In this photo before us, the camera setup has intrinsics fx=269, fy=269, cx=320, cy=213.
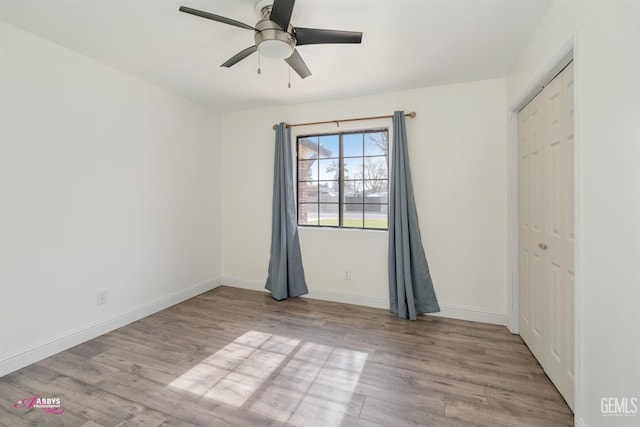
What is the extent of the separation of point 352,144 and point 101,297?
3137 millimetres

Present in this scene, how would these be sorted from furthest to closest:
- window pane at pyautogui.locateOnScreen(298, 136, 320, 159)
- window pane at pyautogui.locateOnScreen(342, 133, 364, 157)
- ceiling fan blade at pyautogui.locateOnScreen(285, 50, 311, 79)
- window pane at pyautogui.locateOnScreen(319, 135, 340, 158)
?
1. window pane at pyautogui.locateOnScreen(298, 136, 320, 159)
2. window pane at pyautogui.locateOnScreen(319, 135, 340, 158)
3. window pane at pyautogui.locateOnScreen(342, 133, 364, 157)
4. ceiling fan blade at pyautogui.locateOnScreen(285, 50, 311, 79)

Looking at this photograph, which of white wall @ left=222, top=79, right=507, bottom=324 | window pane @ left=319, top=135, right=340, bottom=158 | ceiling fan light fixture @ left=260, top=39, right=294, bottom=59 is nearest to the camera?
ceiling fan light fixture @ left=260, top=39, right=294, bottom=59

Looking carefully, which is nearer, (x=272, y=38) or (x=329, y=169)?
(x=272, y=38)

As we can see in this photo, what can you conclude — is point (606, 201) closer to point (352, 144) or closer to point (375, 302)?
point (375, 302)

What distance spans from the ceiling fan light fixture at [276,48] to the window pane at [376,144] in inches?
66.7

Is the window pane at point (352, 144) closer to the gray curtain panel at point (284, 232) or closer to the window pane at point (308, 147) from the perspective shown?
the window pane at point (308, 147)

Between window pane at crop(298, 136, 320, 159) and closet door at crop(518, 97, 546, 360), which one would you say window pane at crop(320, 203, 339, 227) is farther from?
closet door at crop(518, 97, 546, 360)

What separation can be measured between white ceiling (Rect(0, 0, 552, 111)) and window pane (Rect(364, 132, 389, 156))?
1.77 ft

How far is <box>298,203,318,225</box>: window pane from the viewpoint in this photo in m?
3.68

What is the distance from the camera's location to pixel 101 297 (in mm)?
2559

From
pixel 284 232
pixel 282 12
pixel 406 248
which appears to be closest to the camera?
pixel 282 12

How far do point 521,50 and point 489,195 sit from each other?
1.31 m

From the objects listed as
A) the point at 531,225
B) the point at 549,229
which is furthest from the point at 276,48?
the point at 531,225

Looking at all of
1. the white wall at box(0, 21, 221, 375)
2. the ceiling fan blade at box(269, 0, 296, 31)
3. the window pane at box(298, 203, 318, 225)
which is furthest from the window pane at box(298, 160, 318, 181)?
the ceiling fan blade at box(269, 0, 296, 31)
